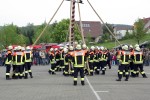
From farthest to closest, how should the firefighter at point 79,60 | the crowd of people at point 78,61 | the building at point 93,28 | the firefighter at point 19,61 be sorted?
the building at point 93,28
the firefighter at point 19,61
the crowd of people at point 78,61
the firefighter at point 79,60

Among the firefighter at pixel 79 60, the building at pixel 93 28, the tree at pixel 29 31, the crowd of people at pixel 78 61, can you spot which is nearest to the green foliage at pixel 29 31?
the tree at pixel 29 31

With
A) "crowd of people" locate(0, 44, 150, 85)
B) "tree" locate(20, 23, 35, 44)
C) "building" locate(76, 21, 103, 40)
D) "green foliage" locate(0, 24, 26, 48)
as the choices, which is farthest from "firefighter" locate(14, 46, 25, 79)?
"building" locate(76, 21, 103, 40)

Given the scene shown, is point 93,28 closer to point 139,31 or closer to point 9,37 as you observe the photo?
point 9,37

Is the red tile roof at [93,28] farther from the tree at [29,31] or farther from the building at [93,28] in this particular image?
the tree at [29,31]

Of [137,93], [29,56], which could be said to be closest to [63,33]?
[29,56]

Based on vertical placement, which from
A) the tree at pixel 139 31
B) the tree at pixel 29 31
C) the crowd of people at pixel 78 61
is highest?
the tree at pixel 29 31

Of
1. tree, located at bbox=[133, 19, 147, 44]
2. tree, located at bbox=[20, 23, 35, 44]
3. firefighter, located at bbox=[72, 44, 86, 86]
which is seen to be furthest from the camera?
tree, located at bbox=[20, 23, 35, 44]

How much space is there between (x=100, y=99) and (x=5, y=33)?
88296mm

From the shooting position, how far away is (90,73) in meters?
23.9

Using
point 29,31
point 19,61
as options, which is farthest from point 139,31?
point 19,61

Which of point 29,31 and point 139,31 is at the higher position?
point 29,31

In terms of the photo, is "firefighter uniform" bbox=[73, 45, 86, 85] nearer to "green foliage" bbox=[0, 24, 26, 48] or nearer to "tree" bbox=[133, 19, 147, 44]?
"tree" bbox=[133, 19, 147, 44]

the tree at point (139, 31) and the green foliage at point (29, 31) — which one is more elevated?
the green foliage at point (29, 31)

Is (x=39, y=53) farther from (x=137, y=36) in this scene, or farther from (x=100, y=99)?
(x=137, y=36)
